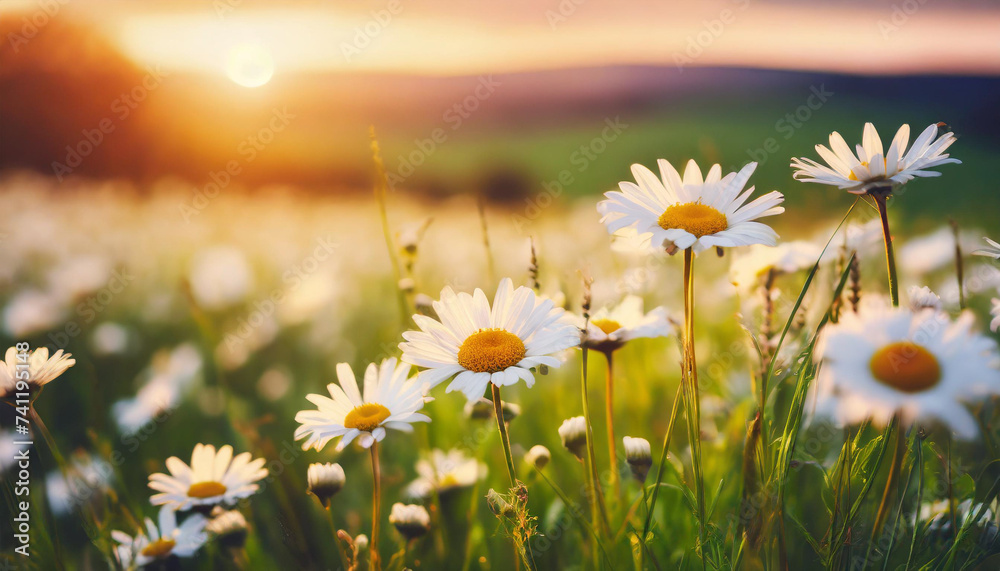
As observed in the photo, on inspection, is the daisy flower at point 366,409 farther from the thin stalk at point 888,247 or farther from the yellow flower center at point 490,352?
the thin stalk at point 888,247

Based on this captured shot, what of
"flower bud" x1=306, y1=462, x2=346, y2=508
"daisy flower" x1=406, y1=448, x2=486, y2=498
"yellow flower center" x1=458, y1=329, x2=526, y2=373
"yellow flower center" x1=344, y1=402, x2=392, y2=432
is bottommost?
"daisy flower" x1=406, y1=448, x2=486, y2=498

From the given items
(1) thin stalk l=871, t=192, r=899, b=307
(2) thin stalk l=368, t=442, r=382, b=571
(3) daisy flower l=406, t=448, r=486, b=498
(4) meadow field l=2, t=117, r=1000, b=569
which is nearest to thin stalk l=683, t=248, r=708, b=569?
(4) meadow field l=2, t=117, r=1000, b=569

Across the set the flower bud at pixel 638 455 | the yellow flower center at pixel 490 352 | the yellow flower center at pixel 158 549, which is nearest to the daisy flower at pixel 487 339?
the yellow flower center at pixel 490 352

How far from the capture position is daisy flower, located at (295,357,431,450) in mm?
845

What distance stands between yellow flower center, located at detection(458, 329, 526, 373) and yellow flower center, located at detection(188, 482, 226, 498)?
0.58m

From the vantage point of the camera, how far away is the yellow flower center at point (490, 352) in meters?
0.80

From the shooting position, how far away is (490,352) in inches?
32.0

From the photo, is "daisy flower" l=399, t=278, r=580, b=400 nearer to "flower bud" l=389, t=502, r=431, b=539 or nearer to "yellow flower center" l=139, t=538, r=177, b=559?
"flower bud" l=389, t=502, r=431, b=539

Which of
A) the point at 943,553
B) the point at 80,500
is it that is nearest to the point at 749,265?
the point at 943,553

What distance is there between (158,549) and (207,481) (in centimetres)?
17

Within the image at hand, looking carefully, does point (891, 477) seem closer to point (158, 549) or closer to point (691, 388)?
point (691, 388)

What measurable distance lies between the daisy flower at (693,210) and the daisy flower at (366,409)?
39 centimetres

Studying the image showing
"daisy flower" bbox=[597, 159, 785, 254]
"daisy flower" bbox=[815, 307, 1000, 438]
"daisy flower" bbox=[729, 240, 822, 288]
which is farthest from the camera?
"daisy flower" bbox=[729, 240, 822, 288]

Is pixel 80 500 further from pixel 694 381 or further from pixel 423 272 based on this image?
pixel 423 272
